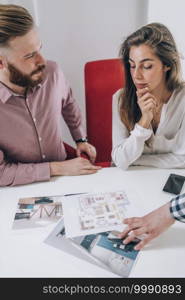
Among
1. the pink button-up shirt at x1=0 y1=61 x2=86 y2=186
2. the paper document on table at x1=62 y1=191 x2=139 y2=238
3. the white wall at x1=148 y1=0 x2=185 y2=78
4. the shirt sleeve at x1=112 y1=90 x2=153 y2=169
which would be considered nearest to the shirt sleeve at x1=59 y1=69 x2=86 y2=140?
the pink button-up shirt at x1=0 y1=61 x2=86 y2=186

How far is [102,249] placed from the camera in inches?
30.7

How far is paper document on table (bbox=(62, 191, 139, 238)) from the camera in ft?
2.78

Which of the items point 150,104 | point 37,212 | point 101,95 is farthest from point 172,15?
point 37,212

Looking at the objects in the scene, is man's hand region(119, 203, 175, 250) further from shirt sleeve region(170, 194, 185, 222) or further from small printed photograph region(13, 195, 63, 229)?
small printed photograph region(13, 195, 63, 229)

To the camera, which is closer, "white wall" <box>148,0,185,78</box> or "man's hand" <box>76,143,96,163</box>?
"man's hand" <box>76,143,96,163</box>

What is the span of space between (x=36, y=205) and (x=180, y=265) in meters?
0.52

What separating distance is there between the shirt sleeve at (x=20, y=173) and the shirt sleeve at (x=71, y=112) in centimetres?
44

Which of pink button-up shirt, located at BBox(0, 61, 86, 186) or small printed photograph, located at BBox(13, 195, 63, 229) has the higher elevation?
pink button-up shirt, located at BBox(0, 61, 86, 186)

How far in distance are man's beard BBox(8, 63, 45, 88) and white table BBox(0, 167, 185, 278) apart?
45cm

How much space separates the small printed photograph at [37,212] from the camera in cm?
89

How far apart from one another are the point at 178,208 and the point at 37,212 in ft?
1.56

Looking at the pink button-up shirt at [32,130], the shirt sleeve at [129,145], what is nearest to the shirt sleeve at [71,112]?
the pink button-up shirt at [32,130]

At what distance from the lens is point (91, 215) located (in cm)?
90

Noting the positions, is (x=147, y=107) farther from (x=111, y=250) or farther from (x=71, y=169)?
(x=111, y=250)
